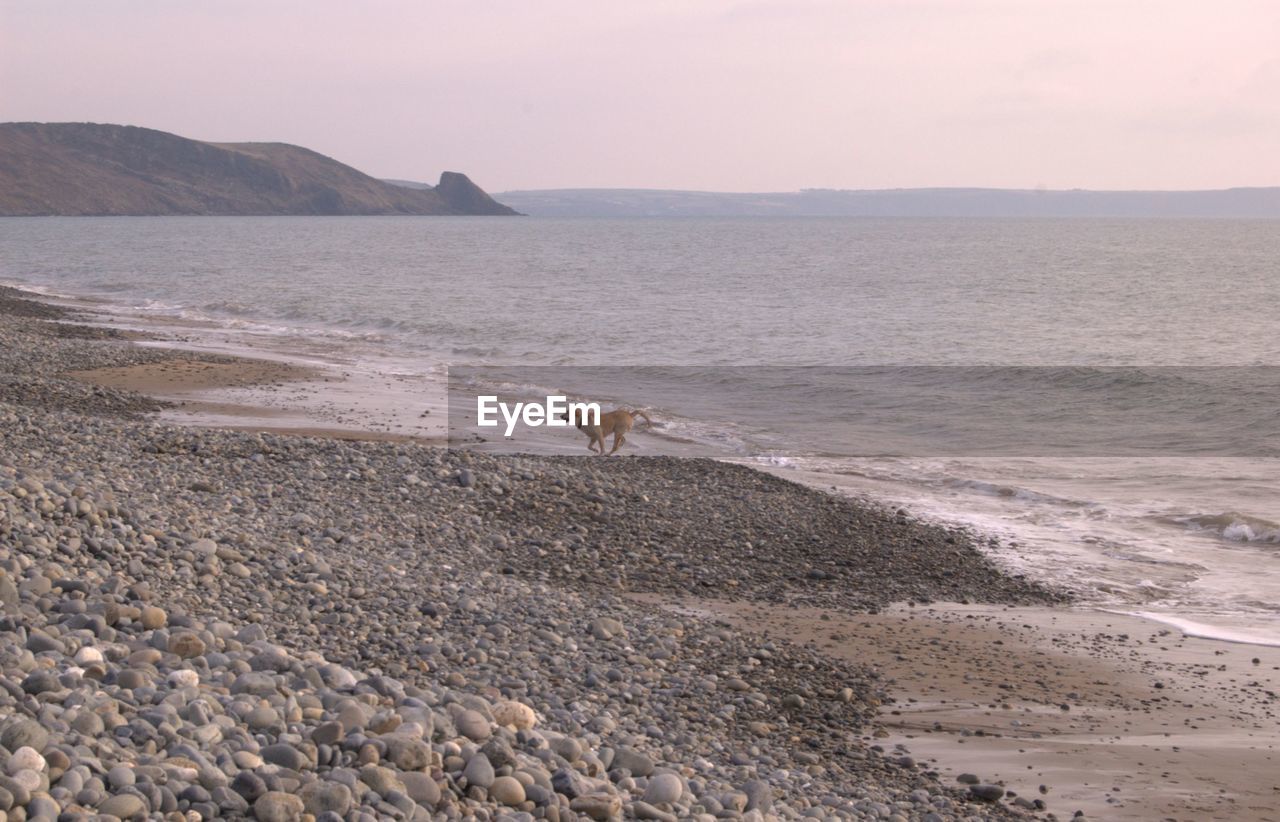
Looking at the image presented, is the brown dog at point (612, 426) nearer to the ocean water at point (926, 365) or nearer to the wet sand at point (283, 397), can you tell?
the ocean water at point (926, 365)

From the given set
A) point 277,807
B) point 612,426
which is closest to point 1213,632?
point 277,807

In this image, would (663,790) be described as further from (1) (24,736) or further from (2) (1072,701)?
(2) (1072,701)

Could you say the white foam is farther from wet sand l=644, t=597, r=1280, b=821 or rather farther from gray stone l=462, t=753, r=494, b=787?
gray stone l=462, t=753, r=494, b=787

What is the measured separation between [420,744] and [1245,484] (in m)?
14.5

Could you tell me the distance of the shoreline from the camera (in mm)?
6285

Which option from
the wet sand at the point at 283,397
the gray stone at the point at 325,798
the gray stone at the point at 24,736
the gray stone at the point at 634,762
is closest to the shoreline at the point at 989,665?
the gray stone at the point at 634,762

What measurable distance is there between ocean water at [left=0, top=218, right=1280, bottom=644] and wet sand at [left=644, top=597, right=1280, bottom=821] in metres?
1.13

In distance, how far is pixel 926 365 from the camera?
30.2 metres

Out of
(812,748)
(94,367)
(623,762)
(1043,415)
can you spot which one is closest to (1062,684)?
(812,748)

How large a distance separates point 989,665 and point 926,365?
2267cm

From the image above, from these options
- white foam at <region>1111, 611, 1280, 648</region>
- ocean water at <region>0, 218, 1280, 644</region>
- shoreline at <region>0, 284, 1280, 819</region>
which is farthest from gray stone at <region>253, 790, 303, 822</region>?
ocean water at <region>0, 218, 1280, 644</region>

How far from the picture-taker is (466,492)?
11148 mm

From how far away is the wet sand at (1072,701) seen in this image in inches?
252

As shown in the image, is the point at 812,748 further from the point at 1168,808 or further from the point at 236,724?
the point at 236,724
